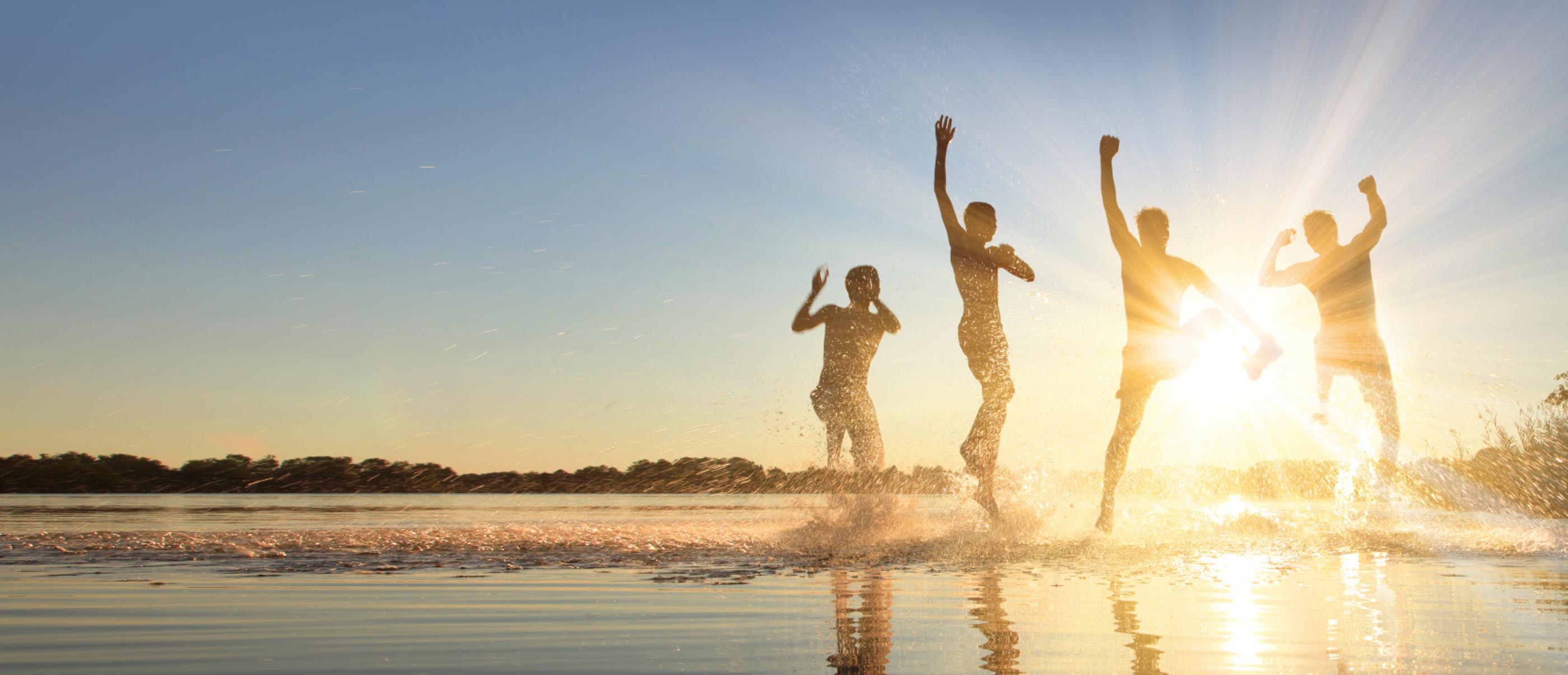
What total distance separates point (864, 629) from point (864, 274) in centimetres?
712

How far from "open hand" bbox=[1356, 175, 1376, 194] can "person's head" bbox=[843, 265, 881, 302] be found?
5.53 meters

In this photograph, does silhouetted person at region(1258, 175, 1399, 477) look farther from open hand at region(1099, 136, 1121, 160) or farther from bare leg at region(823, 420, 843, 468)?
bare leg at region(823, 420, 843, 468)

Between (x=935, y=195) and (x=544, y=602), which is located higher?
(x=935, y=195)

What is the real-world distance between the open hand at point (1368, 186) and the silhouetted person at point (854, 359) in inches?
215

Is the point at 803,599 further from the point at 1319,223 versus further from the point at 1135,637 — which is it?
the point at 1319,223

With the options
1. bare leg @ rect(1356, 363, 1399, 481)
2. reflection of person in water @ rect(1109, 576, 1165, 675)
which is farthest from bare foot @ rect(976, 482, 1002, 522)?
reflection of person in water @ rect(1109, 576, 1165, 675)

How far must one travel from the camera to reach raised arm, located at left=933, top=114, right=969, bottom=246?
10242 millimetres

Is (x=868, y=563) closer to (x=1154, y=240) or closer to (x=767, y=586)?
(x=767, y=586)

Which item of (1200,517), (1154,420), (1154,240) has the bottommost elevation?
(1200,517)

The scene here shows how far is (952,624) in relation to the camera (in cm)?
396

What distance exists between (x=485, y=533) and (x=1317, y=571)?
719 cm

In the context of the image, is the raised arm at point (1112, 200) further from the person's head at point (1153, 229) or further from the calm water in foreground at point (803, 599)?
the calm water in foreground at point (803, 599)

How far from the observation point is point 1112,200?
33.7ft

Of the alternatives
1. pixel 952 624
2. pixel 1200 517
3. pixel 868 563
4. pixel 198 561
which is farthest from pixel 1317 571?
pixel 198 561
